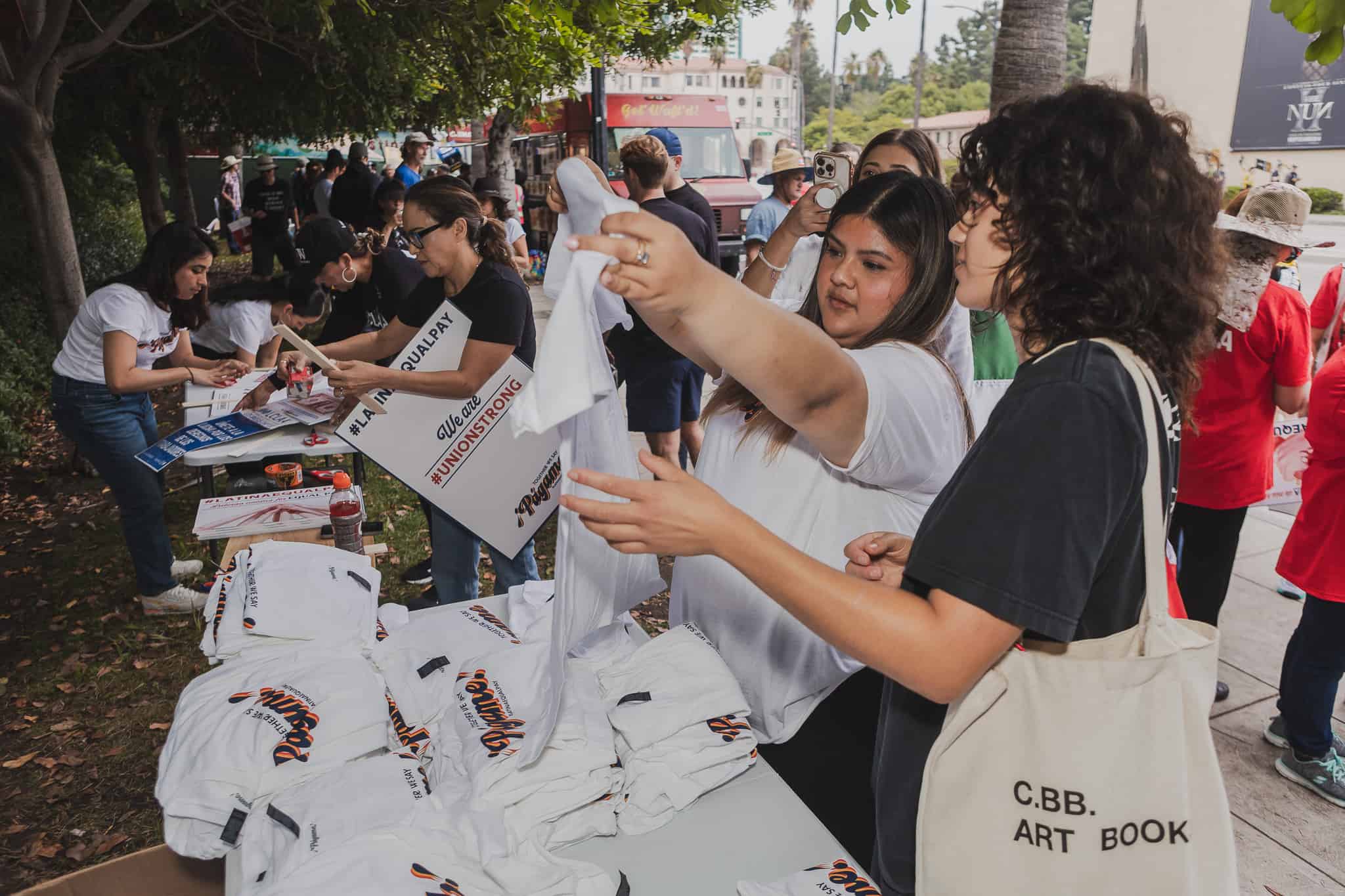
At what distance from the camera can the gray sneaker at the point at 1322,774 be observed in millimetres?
3129

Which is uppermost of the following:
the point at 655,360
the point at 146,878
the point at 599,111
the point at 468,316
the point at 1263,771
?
the point at 599,111

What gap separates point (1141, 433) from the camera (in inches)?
41.3

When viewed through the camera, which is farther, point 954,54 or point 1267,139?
point 954,54

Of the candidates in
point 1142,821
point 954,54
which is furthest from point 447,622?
point 954,54

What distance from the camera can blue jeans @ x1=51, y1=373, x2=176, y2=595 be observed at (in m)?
4.10

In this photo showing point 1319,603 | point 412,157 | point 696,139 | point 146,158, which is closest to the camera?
point 1319,603

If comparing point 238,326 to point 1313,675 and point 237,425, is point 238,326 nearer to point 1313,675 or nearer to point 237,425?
point 237,425

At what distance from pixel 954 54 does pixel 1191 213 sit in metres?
111

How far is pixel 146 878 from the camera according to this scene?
1805 millimetres

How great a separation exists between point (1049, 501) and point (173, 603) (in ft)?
15.8

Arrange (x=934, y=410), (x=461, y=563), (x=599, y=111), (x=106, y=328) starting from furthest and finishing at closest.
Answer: (x=599, y=111), (x=106, y=328), (x=461, y=563), (x=934, y=410)

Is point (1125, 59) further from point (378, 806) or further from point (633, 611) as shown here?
point (378, 806)

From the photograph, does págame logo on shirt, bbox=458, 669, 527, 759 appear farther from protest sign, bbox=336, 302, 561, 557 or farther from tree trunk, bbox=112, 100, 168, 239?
tree trunk, bbox=112, 100, 168, 239

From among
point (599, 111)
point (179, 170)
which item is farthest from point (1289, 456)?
point (179, 170)
